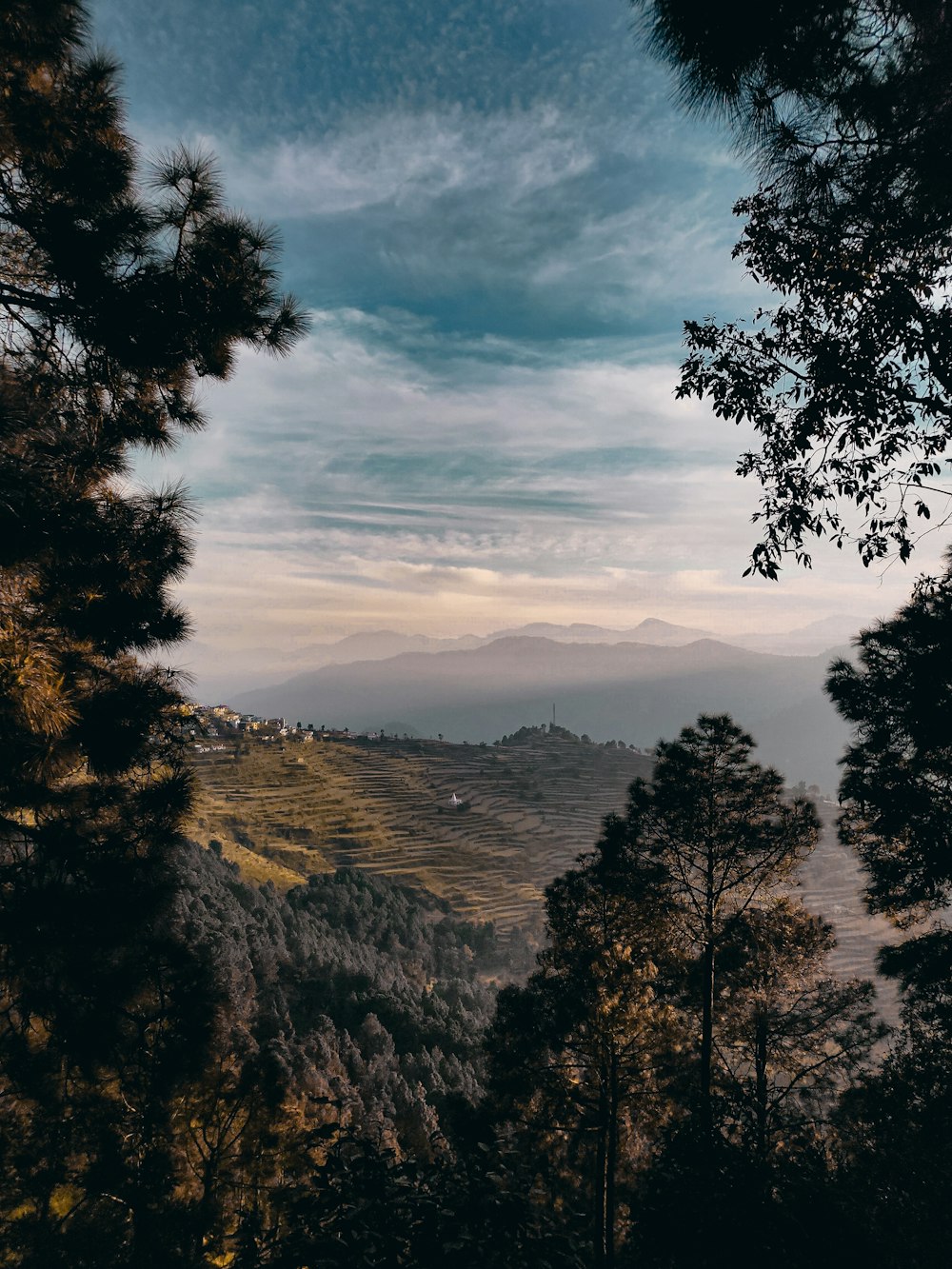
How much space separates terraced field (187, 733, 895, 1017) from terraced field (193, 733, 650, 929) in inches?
14.1

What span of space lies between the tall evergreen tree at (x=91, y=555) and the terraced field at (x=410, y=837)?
4705 inches

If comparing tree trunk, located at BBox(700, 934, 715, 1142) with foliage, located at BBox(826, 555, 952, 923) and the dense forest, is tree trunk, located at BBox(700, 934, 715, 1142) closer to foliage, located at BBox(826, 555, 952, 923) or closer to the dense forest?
the dense forest

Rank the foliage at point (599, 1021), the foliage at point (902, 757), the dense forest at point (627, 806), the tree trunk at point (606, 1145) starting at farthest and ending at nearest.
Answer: the foliage at point (599, 1021) → the tree trunk at point (606, 1145) → the foliage at point (902, 757) → the dense forest at point (627, 806)

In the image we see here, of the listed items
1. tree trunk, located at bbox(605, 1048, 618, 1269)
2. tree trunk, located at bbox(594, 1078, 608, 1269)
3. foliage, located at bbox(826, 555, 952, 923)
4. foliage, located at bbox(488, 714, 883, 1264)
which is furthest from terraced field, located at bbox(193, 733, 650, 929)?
foliage, located at bbox(826, 555, 952, 923)

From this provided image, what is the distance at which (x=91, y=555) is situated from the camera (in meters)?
5.86

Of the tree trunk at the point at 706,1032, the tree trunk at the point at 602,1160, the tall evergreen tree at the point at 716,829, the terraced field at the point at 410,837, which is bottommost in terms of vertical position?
the terraced field at the point at 410,837

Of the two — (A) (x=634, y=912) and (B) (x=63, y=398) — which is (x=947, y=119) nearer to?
(B) (x=63, y=398)

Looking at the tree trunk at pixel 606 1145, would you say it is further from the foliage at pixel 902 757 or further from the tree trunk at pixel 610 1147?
the foliage at pixel 902 757

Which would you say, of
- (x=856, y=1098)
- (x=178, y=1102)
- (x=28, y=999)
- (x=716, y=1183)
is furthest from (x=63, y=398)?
(x=178, y=1102)

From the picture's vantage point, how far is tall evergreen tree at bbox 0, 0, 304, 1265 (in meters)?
5.38

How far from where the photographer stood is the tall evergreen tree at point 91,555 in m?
5.38

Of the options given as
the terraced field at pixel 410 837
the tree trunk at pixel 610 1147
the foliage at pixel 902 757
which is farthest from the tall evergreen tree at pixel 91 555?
the terraced field at pixel 410 837

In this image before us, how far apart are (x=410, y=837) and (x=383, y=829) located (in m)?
8.02

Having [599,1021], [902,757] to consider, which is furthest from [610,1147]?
[902,757]
